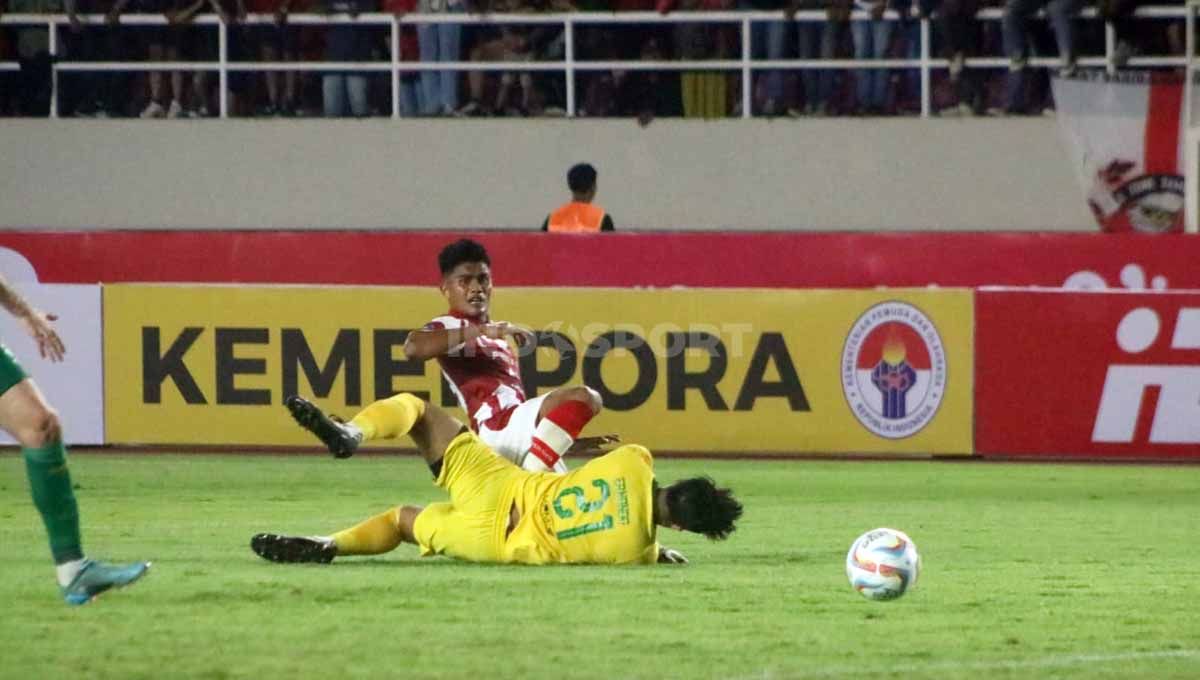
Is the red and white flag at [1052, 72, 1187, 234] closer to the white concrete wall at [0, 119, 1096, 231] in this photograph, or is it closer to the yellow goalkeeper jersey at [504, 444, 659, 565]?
the white concrete wall at [0, 119, 1096, 231]

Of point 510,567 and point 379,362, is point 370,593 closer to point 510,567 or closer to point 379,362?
point 510,567

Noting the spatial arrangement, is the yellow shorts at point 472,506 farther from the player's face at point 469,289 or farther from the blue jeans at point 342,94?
the blue jeans at point 342,94

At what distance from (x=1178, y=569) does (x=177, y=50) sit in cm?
1393

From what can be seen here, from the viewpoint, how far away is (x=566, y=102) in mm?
22141

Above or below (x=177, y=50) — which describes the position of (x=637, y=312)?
below

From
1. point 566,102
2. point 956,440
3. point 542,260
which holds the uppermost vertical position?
point 566,102

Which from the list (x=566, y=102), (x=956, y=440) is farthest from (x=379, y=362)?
(x=566, y=102)

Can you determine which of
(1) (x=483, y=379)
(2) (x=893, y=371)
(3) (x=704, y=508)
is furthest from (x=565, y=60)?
(3) (x=704, y=508)

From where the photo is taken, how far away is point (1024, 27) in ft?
68.5

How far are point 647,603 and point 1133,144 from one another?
1245 centimetres

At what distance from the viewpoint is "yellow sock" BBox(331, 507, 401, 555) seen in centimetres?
1031

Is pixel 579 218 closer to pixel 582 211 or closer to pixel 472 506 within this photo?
pixel 582 211

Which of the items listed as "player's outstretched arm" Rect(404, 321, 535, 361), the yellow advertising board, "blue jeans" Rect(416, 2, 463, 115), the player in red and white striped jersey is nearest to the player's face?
the player in red and white striped jersey

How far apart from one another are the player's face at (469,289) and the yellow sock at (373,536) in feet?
5.09
